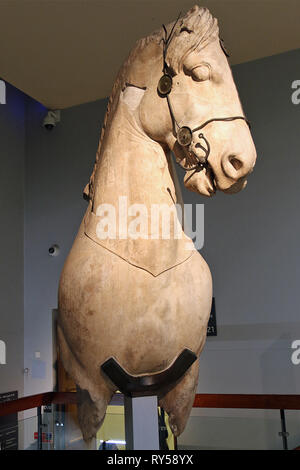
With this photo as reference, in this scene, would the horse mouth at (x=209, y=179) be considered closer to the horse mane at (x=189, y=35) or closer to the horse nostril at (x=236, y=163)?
the horse nostril at (x=236, y=163)

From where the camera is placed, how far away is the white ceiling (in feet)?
10.1

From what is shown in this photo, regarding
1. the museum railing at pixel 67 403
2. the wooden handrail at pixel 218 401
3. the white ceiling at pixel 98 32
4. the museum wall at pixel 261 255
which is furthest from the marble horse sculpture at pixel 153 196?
the museum wall at pixel 261 255

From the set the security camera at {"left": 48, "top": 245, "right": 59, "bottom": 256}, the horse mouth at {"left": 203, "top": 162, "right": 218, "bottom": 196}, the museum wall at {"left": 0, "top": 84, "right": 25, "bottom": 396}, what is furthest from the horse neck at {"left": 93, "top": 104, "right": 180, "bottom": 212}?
the museum wall at {"left": 0, "top": 84, "right": 25, "bottom": 396}

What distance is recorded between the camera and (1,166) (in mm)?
4566

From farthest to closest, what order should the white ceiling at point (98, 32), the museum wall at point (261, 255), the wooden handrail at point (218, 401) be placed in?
the museum wall at point (261, 255)
the white ceiling at point (98, 32)
the wooden handrail at point (218, 401)

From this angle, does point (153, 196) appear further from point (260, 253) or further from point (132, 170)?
point (260, 253)

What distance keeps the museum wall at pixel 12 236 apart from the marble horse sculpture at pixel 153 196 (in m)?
3.31

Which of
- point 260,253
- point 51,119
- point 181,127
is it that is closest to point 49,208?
point 51,119

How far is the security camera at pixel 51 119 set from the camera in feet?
15.3

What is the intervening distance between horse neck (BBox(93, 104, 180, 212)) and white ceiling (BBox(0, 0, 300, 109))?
2.22 metres

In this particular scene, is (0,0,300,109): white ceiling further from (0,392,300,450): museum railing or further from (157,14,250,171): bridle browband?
(0,392,300,450): museum railing

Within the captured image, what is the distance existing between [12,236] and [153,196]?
371 cm
